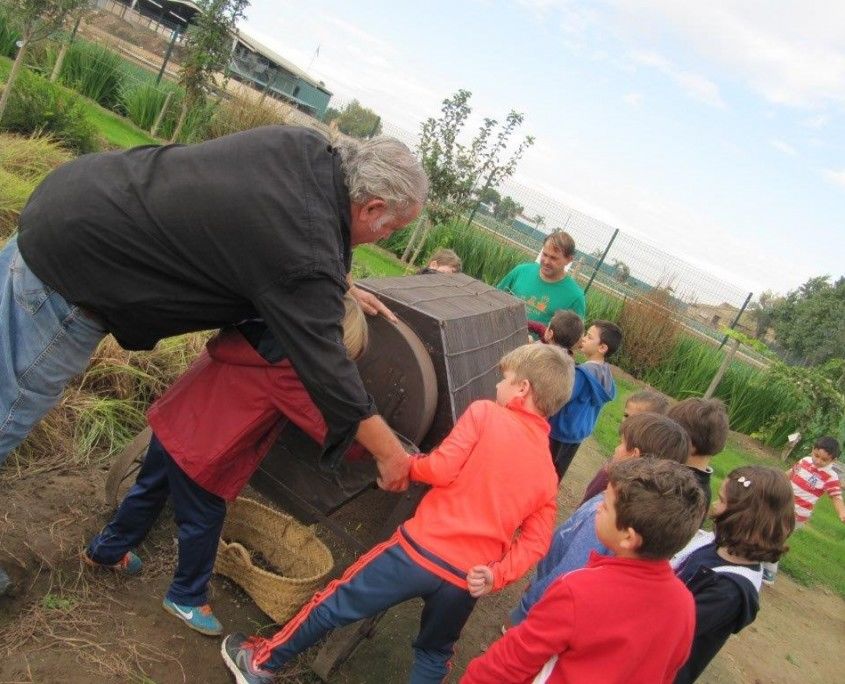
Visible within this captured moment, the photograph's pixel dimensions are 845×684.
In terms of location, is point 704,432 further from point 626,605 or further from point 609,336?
point 626,605

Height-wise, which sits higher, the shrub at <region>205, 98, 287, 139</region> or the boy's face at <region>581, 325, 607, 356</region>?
the shrub at <region>205, 98, 287, 139</region>

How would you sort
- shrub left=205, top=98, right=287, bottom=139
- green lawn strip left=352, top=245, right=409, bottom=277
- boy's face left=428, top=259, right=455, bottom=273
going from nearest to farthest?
boy's face left=428, top=259, right=455, bottom=273 < green lawn strip left=352, top=245, right=409, bottom=277 < shrub left=205, top=98, right=287, bottom=139

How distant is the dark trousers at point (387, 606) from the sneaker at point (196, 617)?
0.27 meters

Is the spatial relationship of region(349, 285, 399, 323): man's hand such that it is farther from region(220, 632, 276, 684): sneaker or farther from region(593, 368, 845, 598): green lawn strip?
region(593, 368, 845, 598): green lawn strip

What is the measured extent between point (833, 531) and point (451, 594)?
353 inches

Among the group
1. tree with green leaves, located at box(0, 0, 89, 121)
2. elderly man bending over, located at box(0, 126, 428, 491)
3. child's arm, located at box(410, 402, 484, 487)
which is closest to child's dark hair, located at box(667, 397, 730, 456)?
child's arm, located at box(410, 402, 484, 487)

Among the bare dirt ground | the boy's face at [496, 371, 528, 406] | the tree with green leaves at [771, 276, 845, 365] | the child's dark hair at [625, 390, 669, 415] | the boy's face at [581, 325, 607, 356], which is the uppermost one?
the tree with green leaves at [771, 276, 845, 365]

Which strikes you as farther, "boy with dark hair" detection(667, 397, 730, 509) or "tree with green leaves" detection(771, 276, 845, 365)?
"tree with green leaves" detection(771, 276, 845, 365)

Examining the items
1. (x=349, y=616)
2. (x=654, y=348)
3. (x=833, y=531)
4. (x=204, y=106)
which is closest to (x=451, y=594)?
(x=349, y=616)

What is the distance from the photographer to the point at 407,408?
8.82 ft

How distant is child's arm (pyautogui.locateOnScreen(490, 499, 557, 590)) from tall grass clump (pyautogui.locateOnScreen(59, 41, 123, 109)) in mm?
15163

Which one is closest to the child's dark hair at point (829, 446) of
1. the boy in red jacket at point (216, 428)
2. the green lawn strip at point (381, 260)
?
the boy in red jacket at point (216, 428)

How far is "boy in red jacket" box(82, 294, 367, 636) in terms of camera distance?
2.31m

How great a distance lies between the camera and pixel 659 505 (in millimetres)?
1939
